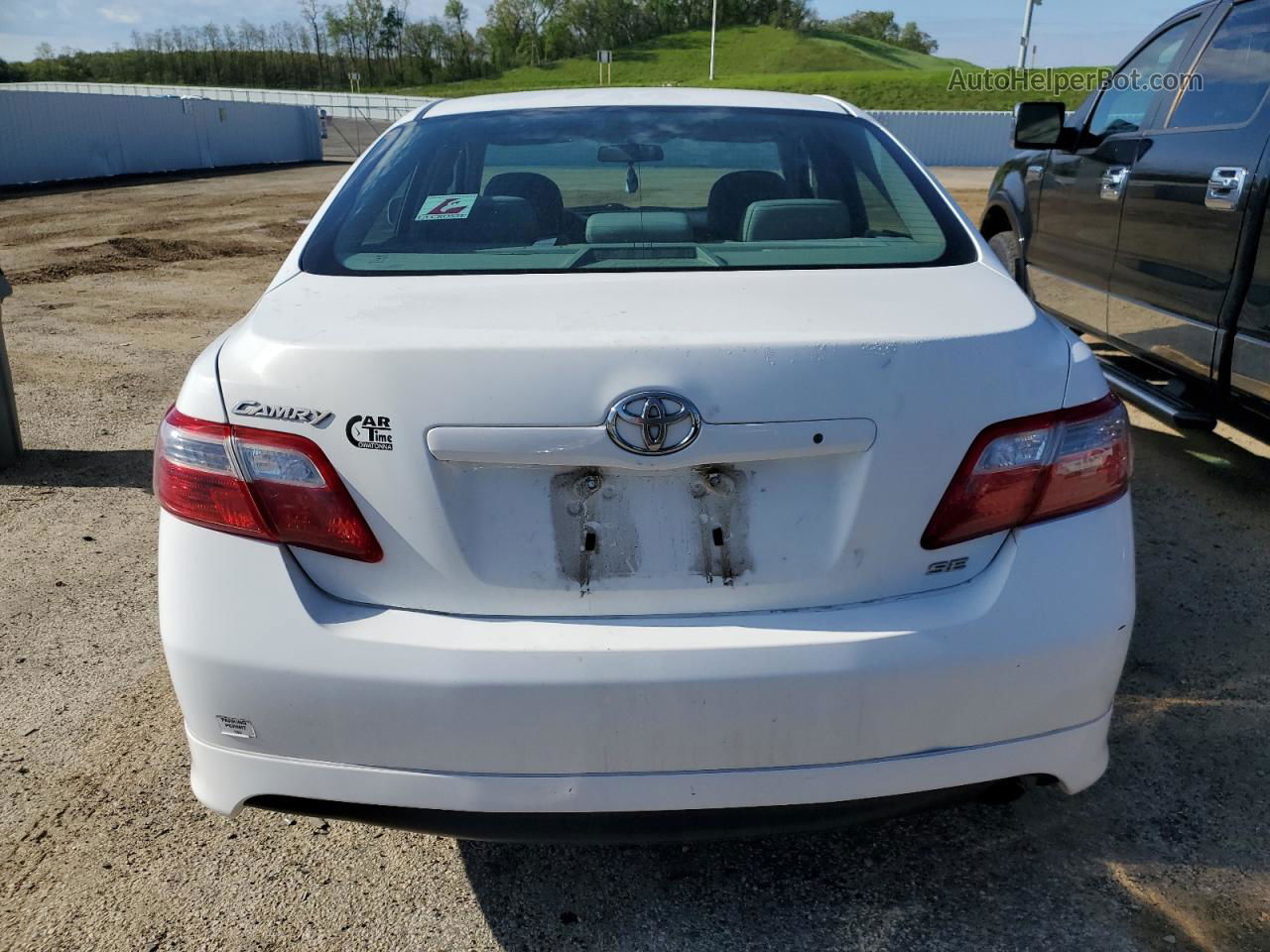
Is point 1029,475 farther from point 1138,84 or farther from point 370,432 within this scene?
point 1138,84

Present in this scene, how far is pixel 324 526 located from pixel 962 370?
1099 mm

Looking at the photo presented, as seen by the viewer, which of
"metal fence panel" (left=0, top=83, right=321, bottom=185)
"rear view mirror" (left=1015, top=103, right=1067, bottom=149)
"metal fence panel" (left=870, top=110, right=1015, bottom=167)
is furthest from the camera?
"metal fence panel" (left=870, top=110, right=1015, bottom=167)

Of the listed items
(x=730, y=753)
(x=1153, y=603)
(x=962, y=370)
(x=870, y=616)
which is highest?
(x=962, y=370)

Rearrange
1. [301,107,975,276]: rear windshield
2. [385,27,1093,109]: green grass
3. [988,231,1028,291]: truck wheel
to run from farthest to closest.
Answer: [385,27,1093,109]: green grass < [988,231,1028,291]: truck wheel < [301,107,975,276]: rear windshield

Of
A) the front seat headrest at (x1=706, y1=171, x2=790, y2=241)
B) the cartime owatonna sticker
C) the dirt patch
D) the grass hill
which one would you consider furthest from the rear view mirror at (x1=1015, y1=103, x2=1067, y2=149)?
the grass hill

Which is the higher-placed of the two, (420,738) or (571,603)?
(571,603)

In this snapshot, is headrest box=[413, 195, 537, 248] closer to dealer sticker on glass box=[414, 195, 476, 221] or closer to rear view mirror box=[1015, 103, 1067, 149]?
dealer sticker on glass box=[414, 195, 476, 221]

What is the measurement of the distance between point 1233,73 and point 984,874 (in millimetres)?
3489

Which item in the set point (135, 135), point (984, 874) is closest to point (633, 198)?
point (984, 874)

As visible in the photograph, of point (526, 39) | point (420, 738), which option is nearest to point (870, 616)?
point (420, 738)

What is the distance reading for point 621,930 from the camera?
211cm

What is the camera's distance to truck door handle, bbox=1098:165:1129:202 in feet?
15.3

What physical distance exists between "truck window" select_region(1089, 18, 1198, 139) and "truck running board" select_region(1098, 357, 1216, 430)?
1297mm

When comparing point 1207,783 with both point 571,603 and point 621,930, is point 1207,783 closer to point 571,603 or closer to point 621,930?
point 621,930
